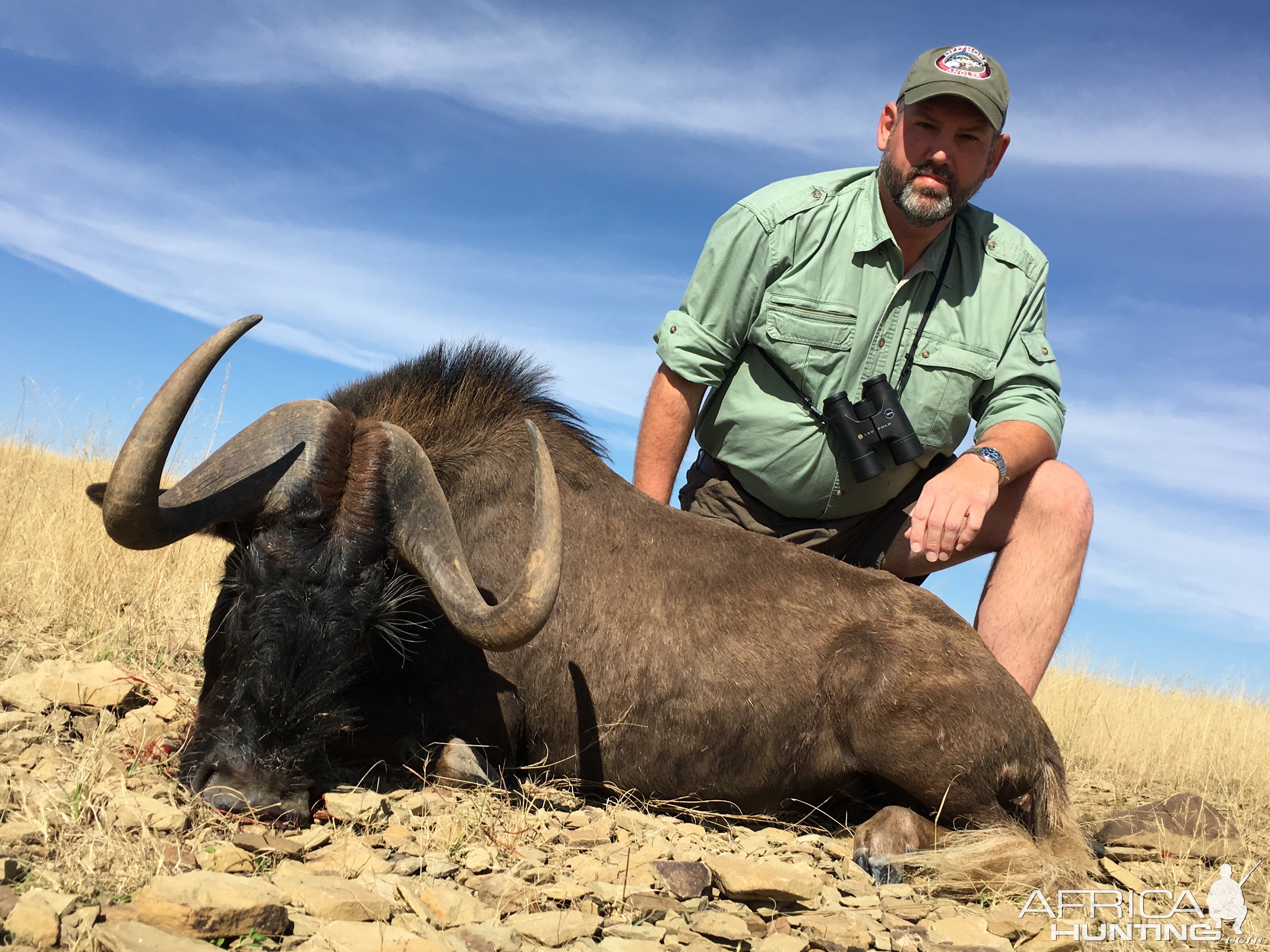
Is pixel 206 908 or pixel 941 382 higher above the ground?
pixel 941 382

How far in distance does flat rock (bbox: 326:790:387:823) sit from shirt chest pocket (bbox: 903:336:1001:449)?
352 cm

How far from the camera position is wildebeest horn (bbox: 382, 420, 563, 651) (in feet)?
10.9

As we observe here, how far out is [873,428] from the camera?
17.4ft

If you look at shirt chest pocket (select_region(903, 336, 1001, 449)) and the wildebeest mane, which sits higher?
shirt chest pocket (select_region(903, 336, 1001, 449))

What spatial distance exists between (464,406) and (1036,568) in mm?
3162

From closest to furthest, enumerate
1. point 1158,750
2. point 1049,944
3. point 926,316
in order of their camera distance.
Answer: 1. point 1049,944
2. point 926,316
3. point 1158,750

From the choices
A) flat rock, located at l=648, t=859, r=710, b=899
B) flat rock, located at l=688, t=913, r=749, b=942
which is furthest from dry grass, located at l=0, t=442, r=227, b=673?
flat rock, located at l=688, t=913, r=749, b=942

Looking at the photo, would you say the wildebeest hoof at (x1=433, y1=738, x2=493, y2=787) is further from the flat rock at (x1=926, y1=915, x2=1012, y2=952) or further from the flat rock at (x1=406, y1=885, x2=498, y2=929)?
the flat rock at (x1=926, y1=915, x2=1012, y2=952)

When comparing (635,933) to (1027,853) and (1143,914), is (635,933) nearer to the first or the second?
(1027,853)

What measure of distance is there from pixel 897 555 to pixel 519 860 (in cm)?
326

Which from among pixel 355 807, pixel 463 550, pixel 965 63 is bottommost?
pixel 355 807

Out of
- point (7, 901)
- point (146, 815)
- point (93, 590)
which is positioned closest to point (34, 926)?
point (7, 901)

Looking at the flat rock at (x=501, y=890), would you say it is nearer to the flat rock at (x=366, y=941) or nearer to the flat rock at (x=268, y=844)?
the flat rock at (x=366, y=941)

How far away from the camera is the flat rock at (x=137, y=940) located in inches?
87.6
